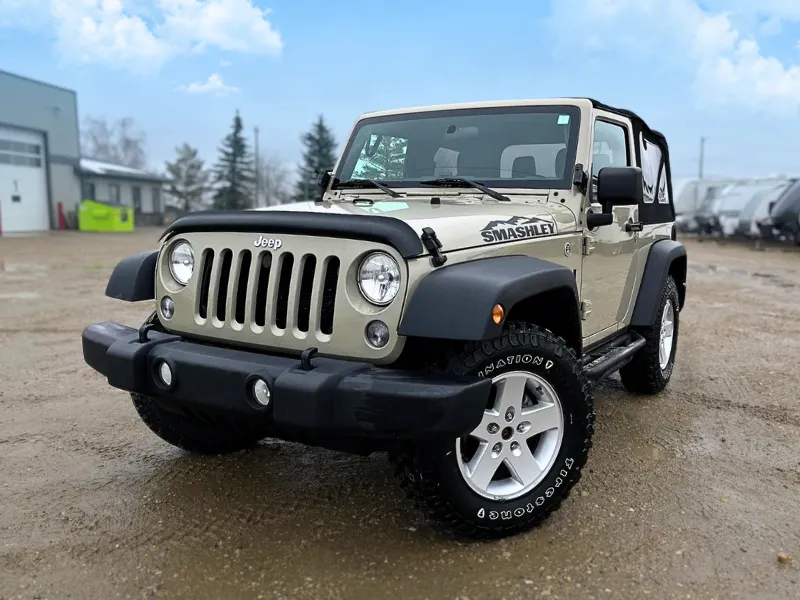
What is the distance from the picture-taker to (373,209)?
339 centimetres

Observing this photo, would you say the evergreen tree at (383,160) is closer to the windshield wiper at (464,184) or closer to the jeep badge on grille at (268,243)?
the windshield wiper at (464,184)

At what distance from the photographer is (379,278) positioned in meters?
2.72

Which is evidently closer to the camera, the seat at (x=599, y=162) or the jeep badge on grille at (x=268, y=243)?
the jeep badge on grille at (x=268, y=243)

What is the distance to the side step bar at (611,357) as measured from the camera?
12.3 ft

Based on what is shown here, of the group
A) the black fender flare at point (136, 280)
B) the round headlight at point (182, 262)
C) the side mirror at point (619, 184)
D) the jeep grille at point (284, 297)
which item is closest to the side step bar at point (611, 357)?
the side mirror at point (619, 184)

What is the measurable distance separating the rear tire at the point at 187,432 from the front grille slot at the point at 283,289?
0.91 metres

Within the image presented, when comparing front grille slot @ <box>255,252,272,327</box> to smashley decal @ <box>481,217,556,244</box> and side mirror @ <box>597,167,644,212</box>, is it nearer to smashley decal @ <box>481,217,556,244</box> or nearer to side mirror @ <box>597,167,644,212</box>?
smashley decal @ <box>481,217,556,244</box>

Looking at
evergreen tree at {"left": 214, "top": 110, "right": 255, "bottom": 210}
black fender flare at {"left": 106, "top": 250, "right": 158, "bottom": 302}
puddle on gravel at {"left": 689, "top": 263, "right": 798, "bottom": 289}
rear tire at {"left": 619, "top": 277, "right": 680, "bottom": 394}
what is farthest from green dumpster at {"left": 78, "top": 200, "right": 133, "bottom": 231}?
black fender flare at {"left": 106, "top": 250, "right": 158, "bottom": 302}

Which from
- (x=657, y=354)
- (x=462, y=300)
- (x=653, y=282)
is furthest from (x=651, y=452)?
(x=462, y=300)

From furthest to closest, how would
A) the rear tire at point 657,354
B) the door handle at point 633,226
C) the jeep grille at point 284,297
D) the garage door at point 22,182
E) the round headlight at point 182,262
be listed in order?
the garage door at point 22,182
the rear tire at point 657,354
the door handle at point 633,226
the round headlight at point 182,262
the jeep grille at point 284,297

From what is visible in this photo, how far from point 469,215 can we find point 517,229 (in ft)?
0.77

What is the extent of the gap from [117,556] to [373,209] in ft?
6.23

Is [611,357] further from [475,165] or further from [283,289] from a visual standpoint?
[283,289]

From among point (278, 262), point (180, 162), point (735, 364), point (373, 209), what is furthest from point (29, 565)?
point (180, 162)
